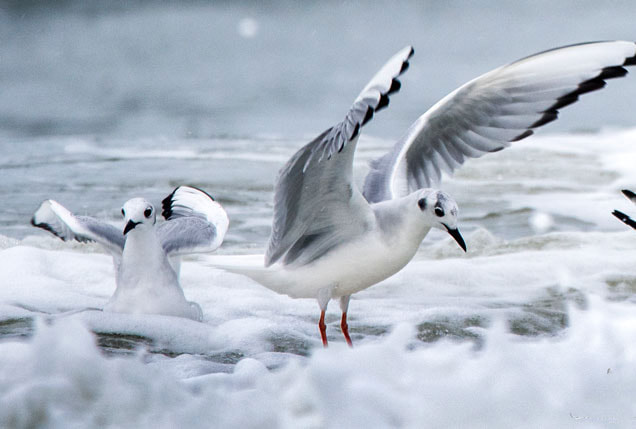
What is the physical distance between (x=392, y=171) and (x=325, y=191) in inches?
42.7

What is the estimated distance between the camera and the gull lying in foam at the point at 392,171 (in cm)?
439

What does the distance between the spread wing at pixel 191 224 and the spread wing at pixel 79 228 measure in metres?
0.27

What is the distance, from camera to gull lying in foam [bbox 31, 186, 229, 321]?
5.46 m

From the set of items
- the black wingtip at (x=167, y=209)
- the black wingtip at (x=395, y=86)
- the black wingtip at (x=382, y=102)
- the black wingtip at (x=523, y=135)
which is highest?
the black wingtip at (x=395, y=86)

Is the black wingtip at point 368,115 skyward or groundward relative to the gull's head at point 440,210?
skyward

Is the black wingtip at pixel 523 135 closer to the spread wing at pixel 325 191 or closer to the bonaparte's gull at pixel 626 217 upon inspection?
the bonaparte's gull at pixel 626 217

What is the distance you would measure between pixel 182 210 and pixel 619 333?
286 centimetres

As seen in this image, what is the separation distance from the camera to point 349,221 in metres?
4.70

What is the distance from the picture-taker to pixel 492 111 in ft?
17.6

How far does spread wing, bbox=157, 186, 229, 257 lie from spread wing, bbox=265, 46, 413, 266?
2.75 feet

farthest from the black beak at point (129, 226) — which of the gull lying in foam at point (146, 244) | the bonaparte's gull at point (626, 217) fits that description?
the bonaparte's gull at point (626, 217)

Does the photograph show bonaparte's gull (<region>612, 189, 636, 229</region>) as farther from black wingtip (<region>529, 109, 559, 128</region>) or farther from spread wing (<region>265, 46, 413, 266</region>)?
spread wing (<region>265, 46, 413, 266</region>)

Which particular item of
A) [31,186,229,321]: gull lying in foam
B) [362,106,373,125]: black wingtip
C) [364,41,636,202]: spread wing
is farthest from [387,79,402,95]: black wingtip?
[31,186,229,321]: gull lying in foam

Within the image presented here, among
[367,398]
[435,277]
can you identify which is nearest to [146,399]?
[367,398]
